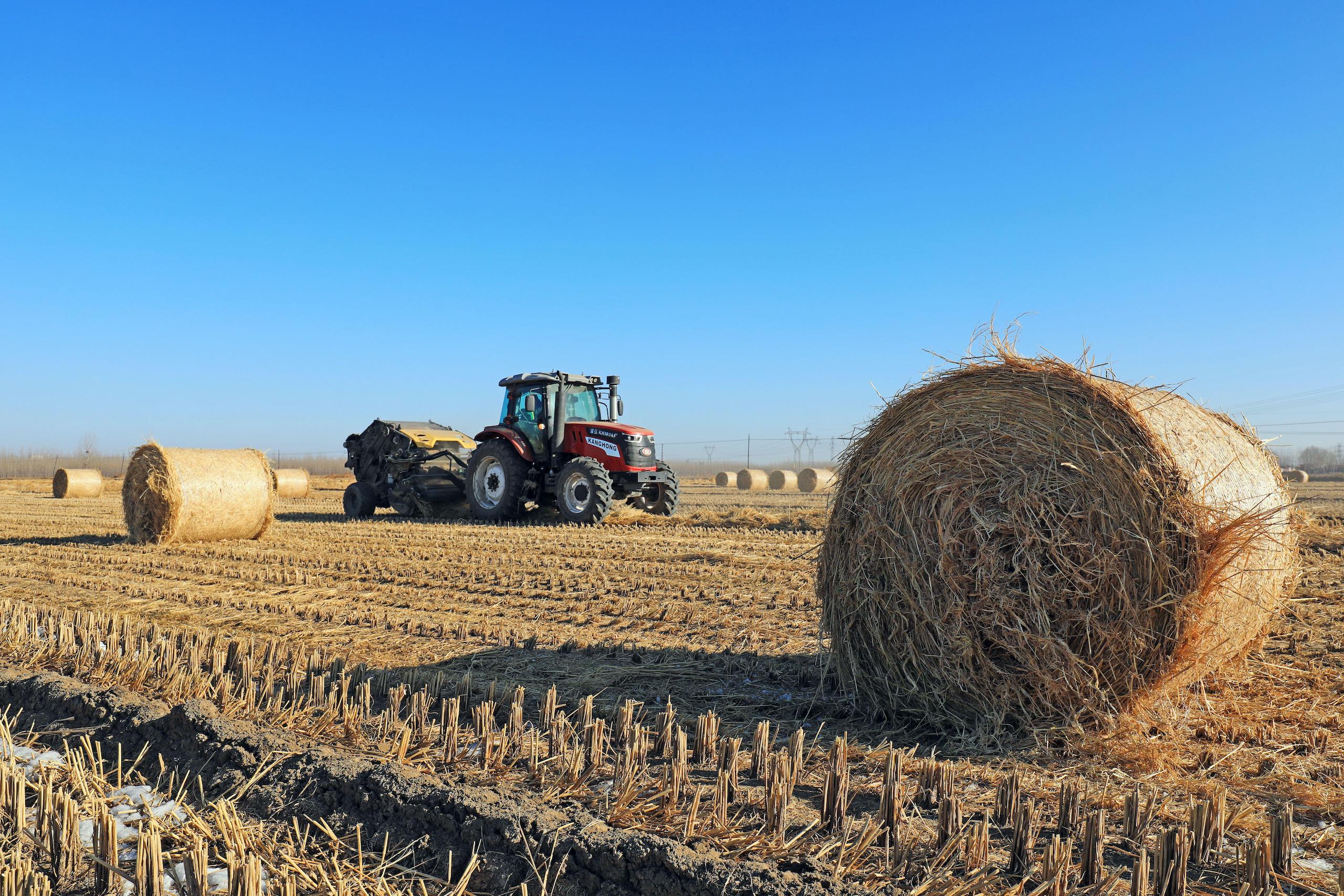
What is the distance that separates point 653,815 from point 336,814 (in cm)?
105

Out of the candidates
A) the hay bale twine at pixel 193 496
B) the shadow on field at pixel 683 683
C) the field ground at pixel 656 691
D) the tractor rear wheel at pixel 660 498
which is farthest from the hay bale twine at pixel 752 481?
the shadow on field at pixel 683 683

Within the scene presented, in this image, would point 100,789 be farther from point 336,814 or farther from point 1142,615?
point 1142,615

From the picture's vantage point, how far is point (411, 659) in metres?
5.07

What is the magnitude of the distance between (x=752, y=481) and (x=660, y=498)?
50.3 feet

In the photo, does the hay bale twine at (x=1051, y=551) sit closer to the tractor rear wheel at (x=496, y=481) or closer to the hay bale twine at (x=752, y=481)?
the tractor rear wheel at (x=496, y=481)

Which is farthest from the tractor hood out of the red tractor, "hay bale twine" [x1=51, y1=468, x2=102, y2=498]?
"hay bale twine" [x1=51, y1=468, x2=102, y2=498]

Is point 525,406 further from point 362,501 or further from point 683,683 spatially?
point 683,683

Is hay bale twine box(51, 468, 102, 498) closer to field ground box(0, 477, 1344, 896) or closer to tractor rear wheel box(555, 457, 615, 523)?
field ground box(0, 477, 1344, 896)

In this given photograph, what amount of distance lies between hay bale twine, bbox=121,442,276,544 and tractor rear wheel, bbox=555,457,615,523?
12.7ft

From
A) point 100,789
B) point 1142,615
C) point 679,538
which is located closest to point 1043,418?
point 1142,615

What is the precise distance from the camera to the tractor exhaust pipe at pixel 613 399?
13531mm

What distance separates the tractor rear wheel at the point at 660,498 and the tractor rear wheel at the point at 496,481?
1737 millimetres

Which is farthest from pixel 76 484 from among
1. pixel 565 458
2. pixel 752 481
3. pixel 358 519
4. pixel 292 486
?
pixel 752 481

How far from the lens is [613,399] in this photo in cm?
1355
